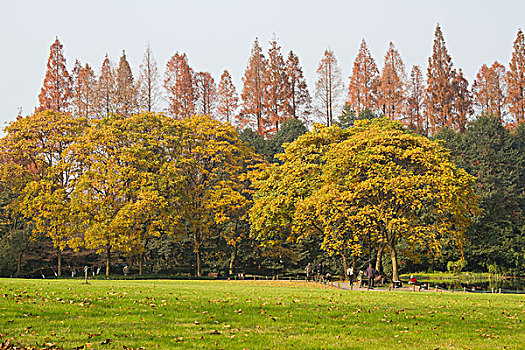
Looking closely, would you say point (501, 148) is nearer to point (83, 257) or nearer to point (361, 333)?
point (83, 257)

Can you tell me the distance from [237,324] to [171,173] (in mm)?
29821

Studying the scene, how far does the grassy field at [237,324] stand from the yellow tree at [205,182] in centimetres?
2667

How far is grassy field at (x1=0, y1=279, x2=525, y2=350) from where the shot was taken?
358 inches

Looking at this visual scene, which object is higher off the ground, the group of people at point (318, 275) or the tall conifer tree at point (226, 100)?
the tall conifer tree at point (226, 100)

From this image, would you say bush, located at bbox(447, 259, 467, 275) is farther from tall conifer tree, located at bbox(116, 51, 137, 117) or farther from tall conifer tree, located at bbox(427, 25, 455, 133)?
tall conifer tree, located at bbox(116, 51, 137, 117)

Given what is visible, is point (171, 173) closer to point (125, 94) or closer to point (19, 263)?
point (19, 263)

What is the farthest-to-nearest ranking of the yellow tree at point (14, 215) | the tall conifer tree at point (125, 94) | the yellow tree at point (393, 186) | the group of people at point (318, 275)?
the tall conifer tree at point (125, 94), the yellow tree at point (14, 215), the group of people at point (318, 275), the yellow tree at point (393, 186)

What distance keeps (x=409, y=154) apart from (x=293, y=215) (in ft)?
29.3

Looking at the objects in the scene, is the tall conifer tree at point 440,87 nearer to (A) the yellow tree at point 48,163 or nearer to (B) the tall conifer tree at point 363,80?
(B) the tall conifer tree at point 363,80

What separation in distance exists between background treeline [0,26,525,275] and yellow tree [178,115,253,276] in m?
0.12

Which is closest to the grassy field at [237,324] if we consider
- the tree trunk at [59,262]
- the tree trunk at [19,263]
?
the tree trunk at [59,262]

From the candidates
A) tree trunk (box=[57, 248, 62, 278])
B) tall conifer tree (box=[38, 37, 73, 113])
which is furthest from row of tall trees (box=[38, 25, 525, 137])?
tree trunk (box=[57, 248, 62, 278])

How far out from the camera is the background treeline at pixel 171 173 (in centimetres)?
3841

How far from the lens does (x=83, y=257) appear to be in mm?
43625
